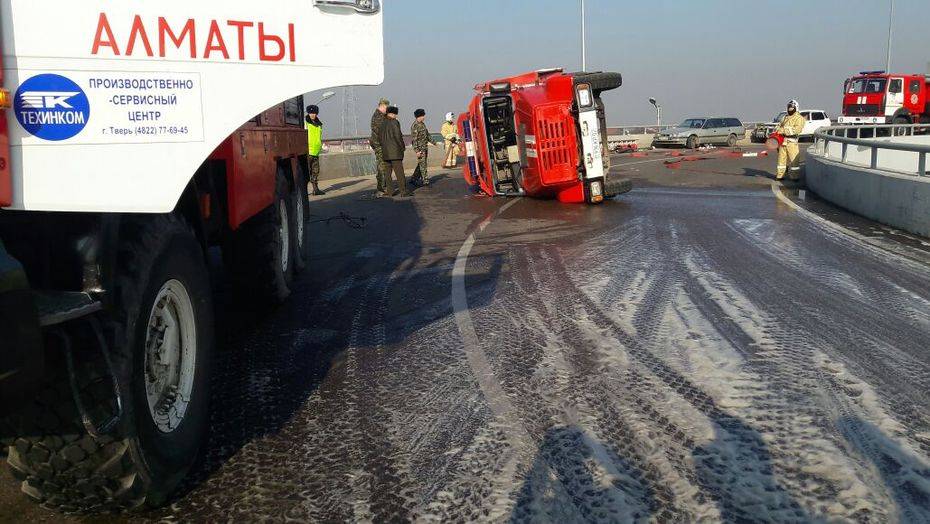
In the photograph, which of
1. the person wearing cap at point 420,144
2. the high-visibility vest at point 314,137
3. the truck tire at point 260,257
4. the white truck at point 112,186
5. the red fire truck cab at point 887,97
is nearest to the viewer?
the white truck at point 112,186

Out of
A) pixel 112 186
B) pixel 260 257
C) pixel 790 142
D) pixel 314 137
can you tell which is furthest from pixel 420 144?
pixel 112 186

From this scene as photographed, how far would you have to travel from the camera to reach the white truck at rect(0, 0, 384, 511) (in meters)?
2.60

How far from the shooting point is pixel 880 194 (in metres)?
11.5

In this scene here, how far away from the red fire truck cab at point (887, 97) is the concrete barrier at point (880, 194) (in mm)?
23770

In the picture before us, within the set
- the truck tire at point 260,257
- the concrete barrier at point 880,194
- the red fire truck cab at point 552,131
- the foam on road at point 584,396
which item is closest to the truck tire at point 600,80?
Answer: the red fire truck cab at point 552,131

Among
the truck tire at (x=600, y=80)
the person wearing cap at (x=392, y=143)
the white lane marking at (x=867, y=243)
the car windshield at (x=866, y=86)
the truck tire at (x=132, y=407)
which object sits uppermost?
the car windshield at (x=866, y=86)

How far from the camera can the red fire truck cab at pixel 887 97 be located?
3544 centimetres

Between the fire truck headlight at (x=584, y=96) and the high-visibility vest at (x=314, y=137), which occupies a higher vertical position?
the fire truck headlight at (x=584, y=96)

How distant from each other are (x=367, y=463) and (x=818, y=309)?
4.04m

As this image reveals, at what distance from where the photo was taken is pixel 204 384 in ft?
11.7

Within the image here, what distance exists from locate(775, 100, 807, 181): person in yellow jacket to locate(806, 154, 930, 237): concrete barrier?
2684mm

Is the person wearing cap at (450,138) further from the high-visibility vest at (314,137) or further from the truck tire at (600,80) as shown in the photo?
the truck tire at (600,80)

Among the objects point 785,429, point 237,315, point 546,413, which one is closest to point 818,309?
point 785,429

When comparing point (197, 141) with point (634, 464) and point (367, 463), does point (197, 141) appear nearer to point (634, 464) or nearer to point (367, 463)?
point (367, 463)
